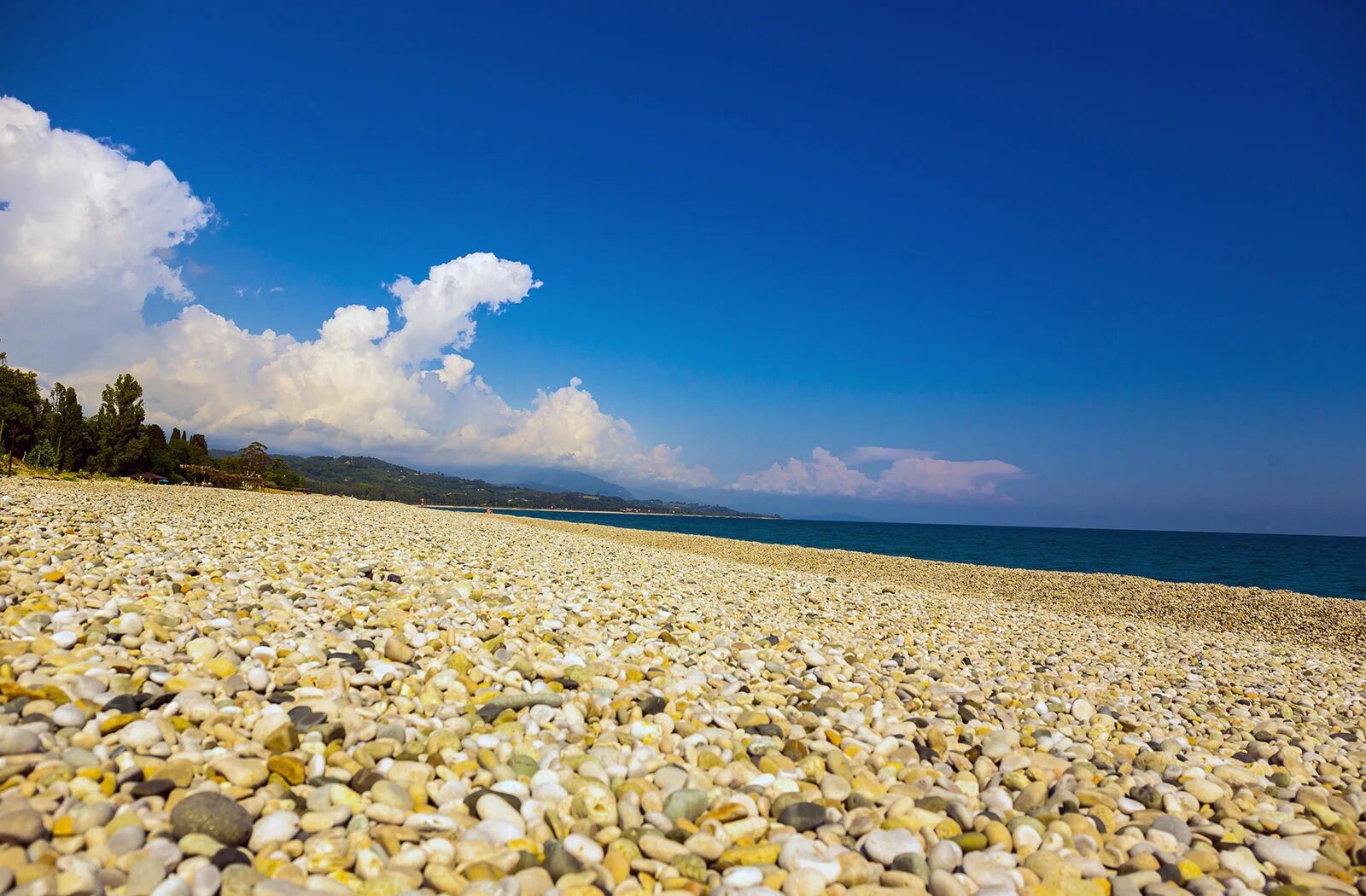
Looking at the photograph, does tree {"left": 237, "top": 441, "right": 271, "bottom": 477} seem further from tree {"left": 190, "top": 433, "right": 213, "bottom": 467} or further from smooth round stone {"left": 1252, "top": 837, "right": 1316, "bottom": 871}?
smooth round stone {"left": 1252, "top": 837, "right": 1316, "bottom": 871}

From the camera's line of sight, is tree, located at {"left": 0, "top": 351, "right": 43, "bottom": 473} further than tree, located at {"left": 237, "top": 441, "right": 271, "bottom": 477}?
No

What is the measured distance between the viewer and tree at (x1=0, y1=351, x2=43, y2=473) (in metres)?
40.2

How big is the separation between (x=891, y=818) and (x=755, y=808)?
798mm

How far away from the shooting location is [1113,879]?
10.8 feet

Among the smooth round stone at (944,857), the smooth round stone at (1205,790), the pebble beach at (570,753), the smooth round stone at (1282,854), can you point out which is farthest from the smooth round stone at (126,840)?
the smooth round stone at (1205,790)

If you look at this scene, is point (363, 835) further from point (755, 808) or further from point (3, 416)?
point (3, 416)

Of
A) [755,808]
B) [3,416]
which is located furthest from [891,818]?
[3,416]

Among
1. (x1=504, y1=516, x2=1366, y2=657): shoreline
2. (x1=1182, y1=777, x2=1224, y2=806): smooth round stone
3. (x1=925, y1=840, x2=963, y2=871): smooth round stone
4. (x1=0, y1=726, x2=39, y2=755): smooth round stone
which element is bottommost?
(x1=504, y1=516, x2=1366, y2=657): shoreline

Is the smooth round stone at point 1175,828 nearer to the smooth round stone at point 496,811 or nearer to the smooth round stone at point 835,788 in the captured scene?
the smooth round stone at point 835,788

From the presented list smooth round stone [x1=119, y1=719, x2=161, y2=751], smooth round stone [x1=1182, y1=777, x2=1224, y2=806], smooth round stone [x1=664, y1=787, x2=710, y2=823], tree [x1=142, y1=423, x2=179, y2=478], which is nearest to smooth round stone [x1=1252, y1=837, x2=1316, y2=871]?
smooth round stone [x1=1182, y1=777, x2=1224, y2=806]

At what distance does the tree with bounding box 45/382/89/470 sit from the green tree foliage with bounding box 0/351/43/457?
917mm

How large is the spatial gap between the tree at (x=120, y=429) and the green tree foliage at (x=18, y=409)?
3.22m

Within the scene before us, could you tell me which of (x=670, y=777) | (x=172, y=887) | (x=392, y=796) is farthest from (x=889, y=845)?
(x=172, y=887)

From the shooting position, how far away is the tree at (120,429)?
4528 centimetres
